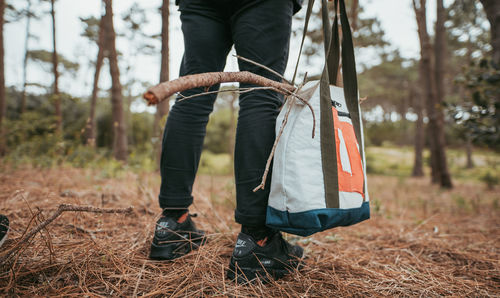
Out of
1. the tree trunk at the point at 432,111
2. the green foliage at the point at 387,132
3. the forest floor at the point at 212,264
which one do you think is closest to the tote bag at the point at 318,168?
the forest floor at the point at 212,264

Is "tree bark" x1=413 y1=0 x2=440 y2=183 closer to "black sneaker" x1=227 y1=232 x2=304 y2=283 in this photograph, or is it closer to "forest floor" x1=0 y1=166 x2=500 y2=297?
"forest floor" x1=0 y1=166 x2=500 y2=297

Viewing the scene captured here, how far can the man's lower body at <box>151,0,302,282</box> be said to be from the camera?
876mm

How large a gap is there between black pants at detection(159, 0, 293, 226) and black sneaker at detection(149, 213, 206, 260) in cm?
7

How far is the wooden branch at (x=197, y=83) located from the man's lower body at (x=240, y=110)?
13 cm

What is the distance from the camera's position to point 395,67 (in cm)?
1399

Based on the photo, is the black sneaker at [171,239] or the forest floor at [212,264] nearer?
the forest floor at [212,264]

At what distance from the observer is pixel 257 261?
87 centimetres

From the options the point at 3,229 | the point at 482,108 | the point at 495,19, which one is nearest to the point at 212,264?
the point at 3,229

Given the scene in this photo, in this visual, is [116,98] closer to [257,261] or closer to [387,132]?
[257,261]

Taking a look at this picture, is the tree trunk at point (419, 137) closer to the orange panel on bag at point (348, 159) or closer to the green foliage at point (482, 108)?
the green foliage at point (482, 108)

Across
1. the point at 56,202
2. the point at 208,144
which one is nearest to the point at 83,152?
the point at 56,202

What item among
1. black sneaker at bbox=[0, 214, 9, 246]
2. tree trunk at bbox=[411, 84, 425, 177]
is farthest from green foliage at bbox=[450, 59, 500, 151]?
tree trunk at bbox=[411, 84, 425, 177]

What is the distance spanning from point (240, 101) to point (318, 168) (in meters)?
0.38

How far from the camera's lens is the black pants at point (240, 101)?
876mm
